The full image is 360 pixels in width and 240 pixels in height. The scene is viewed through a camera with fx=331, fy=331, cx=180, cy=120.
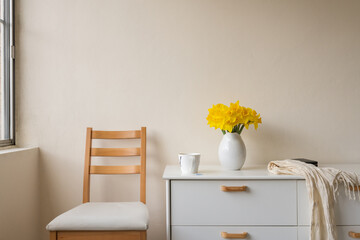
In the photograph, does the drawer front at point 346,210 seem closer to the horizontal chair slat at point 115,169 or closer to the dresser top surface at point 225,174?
the dresser top surface at point 225,174

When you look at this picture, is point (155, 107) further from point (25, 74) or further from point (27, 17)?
point (27, 17)

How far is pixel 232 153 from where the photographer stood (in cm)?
185

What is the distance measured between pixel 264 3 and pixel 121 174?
4.68 feet

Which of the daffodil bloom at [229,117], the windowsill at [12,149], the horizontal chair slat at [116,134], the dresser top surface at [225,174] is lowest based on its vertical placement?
the dresser top surface at [225,174]

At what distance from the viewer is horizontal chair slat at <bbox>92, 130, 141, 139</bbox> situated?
202cm

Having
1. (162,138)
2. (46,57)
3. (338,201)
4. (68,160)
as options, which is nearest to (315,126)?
(338,201)

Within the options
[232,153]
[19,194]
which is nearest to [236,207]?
[232,153]

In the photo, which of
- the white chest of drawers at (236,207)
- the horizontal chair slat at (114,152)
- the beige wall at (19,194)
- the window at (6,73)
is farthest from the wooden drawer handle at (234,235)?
the window at (6,73)

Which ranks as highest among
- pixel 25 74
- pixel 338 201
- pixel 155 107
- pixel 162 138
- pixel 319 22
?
pixel 319 22

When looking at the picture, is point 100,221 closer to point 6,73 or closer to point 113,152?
point 113,152

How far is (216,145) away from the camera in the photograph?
2.11 meters

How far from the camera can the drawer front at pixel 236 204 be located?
1662mm

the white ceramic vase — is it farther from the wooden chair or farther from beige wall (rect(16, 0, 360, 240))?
the wooden chair

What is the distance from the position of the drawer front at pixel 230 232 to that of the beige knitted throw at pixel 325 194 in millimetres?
124
